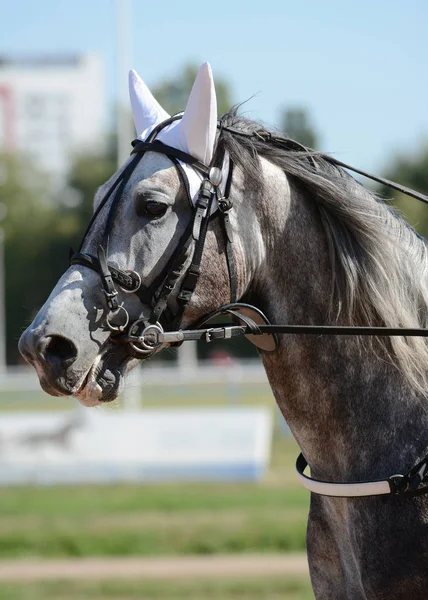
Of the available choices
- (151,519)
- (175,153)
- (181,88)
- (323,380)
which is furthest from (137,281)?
(181,88)

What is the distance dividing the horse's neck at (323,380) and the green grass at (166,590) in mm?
4681

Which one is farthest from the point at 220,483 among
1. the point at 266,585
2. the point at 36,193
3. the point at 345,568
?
the point at 36,193

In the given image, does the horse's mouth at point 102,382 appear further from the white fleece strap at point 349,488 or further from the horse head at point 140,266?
the white fleece strap at point 349,488

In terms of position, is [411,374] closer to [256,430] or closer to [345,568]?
[345,568]

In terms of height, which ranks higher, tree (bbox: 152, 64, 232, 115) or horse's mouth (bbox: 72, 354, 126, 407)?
horse's mouth (bbox: 72, 354, 126, 407)

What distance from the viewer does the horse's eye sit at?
2.83 meters

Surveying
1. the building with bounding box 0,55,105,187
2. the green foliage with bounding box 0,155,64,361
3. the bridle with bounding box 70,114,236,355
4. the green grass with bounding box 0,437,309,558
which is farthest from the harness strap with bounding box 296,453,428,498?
the building with bounding box 0,55,105,187

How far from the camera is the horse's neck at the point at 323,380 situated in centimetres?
288

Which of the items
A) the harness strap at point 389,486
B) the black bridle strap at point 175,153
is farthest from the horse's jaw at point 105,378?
the harness strap at point 389,486

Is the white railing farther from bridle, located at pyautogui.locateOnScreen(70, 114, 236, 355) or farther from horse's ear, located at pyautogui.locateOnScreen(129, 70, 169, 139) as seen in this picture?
bridle, located at pyautogui.locateOnScreen(70, 114, 236, 355)

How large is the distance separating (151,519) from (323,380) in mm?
7761

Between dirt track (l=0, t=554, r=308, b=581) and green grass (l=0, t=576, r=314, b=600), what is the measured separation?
0.97 ft

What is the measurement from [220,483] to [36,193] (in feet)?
137

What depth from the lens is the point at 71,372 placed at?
2689mm
